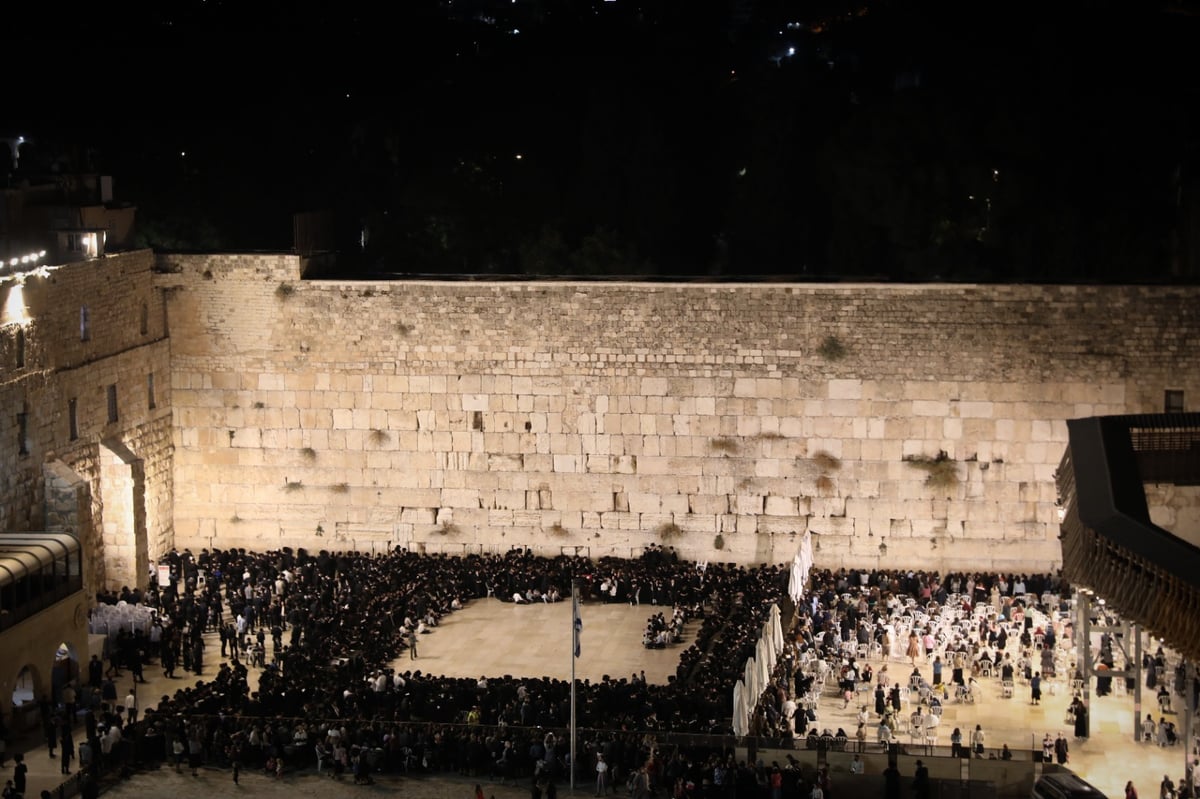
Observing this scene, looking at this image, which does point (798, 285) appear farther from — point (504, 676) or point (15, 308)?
point (15, 308)

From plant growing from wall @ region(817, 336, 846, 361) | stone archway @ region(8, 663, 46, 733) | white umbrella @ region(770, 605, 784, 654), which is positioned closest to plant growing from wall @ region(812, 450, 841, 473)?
plant growing from wall @ region(817, 336, 846, 361)

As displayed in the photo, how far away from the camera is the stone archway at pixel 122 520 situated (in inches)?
1240

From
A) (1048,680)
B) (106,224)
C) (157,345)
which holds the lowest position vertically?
(1048,680)

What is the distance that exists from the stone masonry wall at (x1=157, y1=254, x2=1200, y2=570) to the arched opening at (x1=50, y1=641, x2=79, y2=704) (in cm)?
741

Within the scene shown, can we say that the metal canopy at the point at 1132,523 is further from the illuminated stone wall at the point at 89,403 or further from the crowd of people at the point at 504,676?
the illuminated stone wall at the point at 89,403

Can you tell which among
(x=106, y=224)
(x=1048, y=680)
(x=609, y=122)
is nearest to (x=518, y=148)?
(x=609, y=122)

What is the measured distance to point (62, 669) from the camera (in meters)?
26.7

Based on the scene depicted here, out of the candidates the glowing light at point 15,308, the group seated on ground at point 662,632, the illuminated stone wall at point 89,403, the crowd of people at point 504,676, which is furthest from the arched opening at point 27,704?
the group seated on ground at point 662,632

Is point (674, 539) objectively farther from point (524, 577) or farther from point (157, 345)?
point (157, 345)

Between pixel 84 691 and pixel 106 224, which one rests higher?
pixel 106 224

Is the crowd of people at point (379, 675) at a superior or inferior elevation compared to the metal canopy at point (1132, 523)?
inferior

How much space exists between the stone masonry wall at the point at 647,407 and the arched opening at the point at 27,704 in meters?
8.74

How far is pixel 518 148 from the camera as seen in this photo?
48.2m

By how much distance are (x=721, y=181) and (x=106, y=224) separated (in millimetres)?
18766
